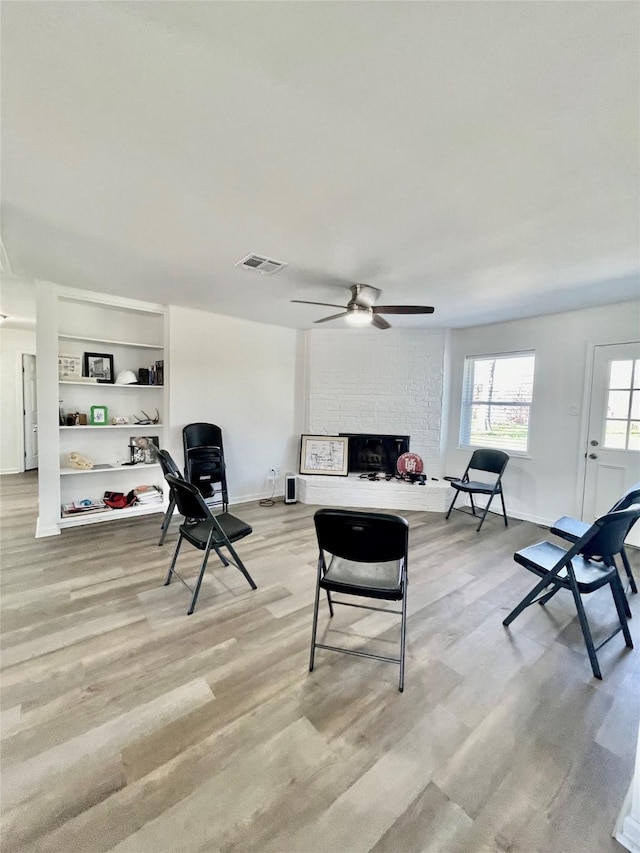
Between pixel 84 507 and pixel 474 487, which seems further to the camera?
pixel 474 487

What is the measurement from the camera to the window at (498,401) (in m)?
4.23

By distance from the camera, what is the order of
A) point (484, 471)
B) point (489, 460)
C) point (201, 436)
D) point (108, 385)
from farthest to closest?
point (484, 471) → point (489, 460) → point (201, 436) → point (108, 385)

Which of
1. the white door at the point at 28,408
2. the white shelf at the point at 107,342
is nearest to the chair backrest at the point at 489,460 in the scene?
the white shelf at the point at 107,342

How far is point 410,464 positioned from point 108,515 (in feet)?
12.2

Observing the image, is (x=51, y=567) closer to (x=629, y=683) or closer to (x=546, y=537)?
(x=629, y=683)

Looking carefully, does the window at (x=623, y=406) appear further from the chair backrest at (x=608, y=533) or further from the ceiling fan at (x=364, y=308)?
the ceiling fan at (x=364, y=308)

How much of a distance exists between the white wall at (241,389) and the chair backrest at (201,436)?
0.20 m

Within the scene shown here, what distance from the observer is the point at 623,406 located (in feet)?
11.4

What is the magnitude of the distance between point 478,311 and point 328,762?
Result: 400 centimetres

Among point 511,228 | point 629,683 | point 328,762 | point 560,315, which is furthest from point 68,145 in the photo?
point 560,315

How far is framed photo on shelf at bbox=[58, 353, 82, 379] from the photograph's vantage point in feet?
12.0

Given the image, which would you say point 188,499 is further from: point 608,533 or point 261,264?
point 608,533

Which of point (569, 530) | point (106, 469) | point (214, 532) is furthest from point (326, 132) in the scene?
point (106, 469)

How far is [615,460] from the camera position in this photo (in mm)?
3502
